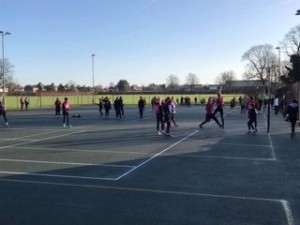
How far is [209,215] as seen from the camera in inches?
263

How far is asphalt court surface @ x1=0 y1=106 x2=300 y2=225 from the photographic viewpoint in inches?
263

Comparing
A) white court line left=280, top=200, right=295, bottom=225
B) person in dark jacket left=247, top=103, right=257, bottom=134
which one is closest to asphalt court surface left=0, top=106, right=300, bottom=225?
white court line left=280, top=200, right=295, bottom=225

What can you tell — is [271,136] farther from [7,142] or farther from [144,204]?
[144,204]

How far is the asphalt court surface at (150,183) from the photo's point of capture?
6.69m

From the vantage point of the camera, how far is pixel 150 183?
909 centimetres

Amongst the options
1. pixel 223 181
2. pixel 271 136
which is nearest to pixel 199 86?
pixel 271 136

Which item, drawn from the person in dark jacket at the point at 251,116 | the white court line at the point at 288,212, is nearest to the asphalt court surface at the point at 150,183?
the white court line at the point at 288,212

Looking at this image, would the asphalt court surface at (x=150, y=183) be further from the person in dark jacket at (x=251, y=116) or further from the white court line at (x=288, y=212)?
the person in dark jacket at (x=251, y=116)

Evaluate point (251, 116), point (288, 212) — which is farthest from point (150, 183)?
point (251, 116)

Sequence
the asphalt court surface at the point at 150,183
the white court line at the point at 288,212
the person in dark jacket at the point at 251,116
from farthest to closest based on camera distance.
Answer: the person in dark jacket at the point at 251,116 → the asphalt court surface at the point at 150,183 → the white court line at the point at 288,212

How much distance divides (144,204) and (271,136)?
13.3 m

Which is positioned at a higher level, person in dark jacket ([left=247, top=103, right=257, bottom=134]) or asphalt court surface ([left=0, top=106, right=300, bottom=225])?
person in dark jacket ([left=247, top=103, right=257, bottom=134])

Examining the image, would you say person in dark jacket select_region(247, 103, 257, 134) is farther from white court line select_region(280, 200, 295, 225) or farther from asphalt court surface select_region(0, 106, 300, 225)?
white court line select_region(280, 200, 295, 225)

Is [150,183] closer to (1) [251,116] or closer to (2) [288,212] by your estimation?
(2) [288,212]
